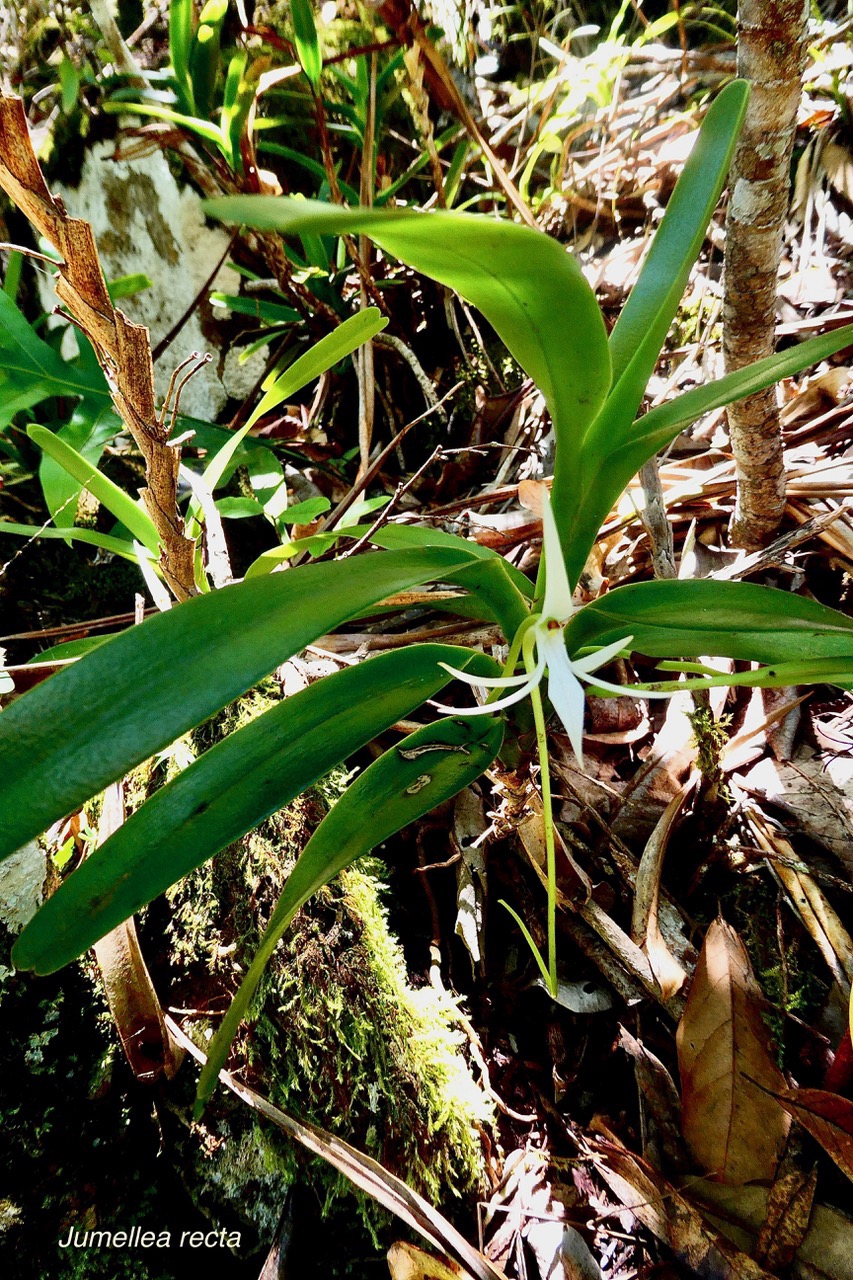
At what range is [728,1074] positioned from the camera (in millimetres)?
781

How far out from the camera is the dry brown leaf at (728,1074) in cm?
76

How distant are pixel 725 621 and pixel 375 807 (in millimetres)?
370

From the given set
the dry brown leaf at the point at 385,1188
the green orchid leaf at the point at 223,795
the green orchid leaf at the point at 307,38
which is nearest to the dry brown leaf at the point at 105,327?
the green orchid leaf at the point at 223,795

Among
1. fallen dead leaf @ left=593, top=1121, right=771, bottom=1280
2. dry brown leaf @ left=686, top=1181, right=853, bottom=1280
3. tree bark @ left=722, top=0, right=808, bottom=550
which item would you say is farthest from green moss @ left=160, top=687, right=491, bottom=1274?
tree bark @ left=722, top=0, right=808, bottom=550

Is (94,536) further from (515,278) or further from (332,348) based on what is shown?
(515,278)

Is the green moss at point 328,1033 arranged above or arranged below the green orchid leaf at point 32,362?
below

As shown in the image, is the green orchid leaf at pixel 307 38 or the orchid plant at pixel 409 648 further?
the green orchid leaf at pixel 307 38

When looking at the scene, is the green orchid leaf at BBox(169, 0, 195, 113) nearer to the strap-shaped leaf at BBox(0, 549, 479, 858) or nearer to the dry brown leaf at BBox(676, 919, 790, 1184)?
the strap-shaped leaf at BBox(0, 549, 479, 858)

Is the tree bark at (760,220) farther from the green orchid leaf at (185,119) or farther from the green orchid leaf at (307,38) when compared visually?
the green orchid leaf at (185,119)

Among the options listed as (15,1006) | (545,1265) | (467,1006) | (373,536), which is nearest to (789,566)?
(373,536)

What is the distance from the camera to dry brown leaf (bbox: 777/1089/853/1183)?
712 millimetres

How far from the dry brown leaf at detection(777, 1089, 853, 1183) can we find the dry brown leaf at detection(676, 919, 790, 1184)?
0.9 inches

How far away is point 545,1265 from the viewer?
0.79m

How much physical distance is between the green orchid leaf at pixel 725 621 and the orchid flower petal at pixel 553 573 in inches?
9.1
